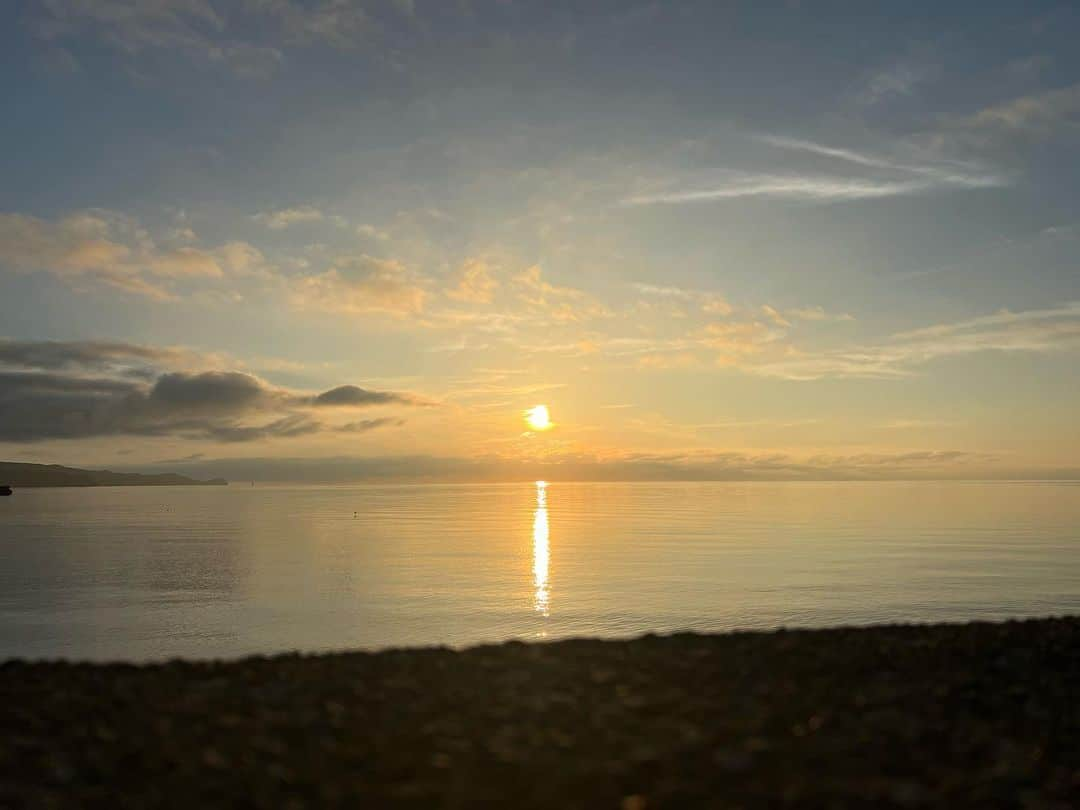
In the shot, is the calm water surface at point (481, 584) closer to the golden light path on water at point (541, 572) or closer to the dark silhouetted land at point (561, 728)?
the golden light path on water at point (541, 572)

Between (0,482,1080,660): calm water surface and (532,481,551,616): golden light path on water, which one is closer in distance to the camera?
(0,482,1080,660): calm water surface

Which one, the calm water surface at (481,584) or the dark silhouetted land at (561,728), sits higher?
the dark silhouetted land at (561,728)

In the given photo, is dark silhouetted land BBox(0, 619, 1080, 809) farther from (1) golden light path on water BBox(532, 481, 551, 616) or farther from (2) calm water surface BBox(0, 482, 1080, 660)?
(1) golden light path on water BBox(532, 481, 551, 616)

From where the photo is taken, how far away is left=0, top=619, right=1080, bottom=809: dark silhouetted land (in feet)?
30.4

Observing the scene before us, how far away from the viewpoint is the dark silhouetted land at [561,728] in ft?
30.4

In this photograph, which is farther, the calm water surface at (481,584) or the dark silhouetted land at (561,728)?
the calm water surface at (481,584)

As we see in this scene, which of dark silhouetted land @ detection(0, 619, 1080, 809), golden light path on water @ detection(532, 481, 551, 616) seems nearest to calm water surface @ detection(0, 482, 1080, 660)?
golden light path on water @ detection(532, 481, 551, 616)

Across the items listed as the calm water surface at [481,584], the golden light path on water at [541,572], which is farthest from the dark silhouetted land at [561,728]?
the golden light path on water at [541,572]

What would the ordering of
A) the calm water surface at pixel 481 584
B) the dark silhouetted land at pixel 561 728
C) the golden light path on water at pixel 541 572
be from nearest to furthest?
the dark silhouetted land at pixel 561 728, the calm water surface at pixel 481 584, the golden light path on water at pixel 541 572

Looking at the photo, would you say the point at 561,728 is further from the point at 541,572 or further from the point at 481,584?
the point at 541,572

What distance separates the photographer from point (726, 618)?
5422 cm

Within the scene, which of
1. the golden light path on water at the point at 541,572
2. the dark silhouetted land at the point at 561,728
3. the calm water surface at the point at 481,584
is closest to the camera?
the dark silhouetted land at the point at 561,728

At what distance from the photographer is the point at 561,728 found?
11.1m

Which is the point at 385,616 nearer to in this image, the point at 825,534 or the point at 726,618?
the point at 726,618
